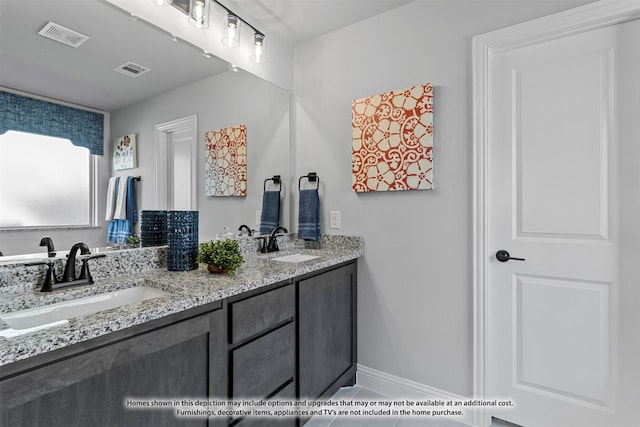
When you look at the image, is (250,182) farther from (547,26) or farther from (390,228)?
(547,26)

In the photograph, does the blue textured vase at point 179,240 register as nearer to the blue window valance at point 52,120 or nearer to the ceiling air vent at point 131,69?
the blue window valance at point 52,120

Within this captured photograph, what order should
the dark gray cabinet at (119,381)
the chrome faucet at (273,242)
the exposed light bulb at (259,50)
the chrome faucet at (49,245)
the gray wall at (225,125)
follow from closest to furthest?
the dark gray cabinet at (119,381) → the chrome faucet at (49,245) → the gray wall at (225,125) → the exposed light bulb at (259,50) → the chrome faucet at (273,242)

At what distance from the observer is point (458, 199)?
1.85m

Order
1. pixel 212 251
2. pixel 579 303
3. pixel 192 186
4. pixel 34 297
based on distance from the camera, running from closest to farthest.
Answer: pixel 34 297
pixel 212 251
pixel 579 303
pixel 192 186

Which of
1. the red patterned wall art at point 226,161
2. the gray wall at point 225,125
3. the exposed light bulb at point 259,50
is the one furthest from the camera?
the exposed light bulb at point 259,50

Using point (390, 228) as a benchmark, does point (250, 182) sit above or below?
above

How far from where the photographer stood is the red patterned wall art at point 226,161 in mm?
1938

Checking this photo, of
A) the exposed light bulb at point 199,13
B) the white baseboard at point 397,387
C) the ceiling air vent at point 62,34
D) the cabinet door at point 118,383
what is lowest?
the white baseboard at point 397,387

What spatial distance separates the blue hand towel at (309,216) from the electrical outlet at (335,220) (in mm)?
100

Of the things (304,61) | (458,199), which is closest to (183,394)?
(458,199)

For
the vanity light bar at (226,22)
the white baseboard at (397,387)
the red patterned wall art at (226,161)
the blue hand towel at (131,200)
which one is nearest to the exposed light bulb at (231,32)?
the vanity light bar at (226,22)

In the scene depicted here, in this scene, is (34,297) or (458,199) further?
(458,199)

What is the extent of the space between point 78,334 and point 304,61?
2214 millimetres

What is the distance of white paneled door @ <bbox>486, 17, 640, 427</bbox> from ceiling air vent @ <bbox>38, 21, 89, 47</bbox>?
1968 millimetres
